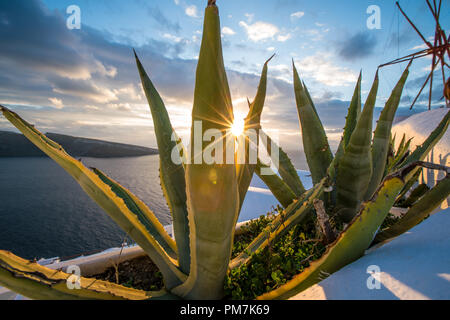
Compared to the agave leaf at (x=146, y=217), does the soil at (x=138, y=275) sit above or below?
below

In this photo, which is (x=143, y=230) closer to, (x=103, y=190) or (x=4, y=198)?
(x=103, y=190)

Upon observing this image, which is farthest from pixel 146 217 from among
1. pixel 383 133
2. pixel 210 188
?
pixel 383 133

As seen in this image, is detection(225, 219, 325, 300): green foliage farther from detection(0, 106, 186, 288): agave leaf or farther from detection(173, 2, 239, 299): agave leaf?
detection(0, 106, 186, 288): agave leaf

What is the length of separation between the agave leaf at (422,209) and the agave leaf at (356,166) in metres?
0.26

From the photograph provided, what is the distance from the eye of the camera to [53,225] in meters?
3.07

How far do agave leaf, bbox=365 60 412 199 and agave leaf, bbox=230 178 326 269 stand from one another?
0.37 metres

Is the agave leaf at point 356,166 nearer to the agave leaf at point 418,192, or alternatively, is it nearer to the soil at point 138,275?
the agave leaf at point 418,192

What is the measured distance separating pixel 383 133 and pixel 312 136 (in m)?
0.30

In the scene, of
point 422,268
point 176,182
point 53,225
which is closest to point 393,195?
point 422,268

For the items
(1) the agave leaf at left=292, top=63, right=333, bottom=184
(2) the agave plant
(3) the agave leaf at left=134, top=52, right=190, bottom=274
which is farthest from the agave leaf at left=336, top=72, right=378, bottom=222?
(3) the agave leaf at left=134, top=52, right=190, bottom=274

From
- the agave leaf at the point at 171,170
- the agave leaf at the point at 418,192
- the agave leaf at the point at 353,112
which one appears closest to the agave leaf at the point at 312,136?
the agave leaf at the point at 353,112

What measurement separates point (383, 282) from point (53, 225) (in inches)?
156

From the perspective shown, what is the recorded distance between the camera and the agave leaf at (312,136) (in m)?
1.08

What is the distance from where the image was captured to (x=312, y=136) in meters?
1.11
